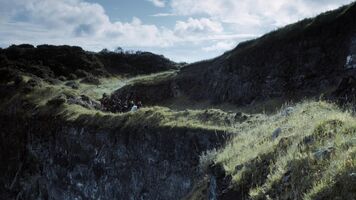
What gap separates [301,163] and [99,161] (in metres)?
17.9

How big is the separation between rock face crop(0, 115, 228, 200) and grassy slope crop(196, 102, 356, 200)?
808cm

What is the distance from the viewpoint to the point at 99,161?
74.7 feet

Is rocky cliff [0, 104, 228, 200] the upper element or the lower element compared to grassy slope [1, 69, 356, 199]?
lower

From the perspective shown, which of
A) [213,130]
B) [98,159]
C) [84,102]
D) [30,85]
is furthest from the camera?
[30,85]

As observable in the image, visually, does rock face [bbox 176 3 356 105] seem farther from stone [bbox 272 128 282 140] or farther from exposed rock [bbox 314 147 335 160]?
exposed rock [bbox 314 147 335 160]

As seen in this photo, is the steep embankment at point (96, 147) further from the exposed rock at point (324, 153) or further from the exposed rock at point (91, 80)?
the exposed rock at point (91, 80)

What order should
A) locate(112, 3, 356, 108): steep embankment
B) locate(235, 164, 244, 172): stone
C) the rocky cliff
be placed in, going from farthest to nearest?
locate(112, 3, 356, 108): steep embankment, the rocky cliff, locate(235, 164, 244, 172): stone

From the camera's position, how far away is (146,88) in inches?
1657

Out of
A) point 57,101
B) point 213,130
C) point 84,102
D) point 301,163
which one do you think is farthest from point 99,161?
point 301,163

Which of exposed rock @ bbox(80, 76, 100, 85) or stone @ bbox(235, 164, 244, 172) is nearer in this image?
stone @ bbox(235, 164, 244, 172)

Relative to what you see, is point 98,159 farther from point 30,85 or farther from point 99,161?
point 30,85

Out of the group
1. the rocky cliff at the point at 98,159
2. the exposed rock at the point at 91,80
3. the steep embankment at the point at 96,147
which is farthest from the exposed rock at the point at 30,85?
the exposed rock at the point at 91,80

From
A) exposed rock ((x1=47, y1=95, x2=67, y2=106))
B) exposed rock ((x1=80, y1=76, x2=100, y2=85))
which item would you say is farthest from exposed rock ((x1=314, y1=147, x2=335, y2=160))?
exposed rock ((x1=80, y1=76, x2=100, y2=85))

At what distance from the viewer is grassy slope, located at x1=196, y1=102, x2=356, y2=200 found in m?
5.11
